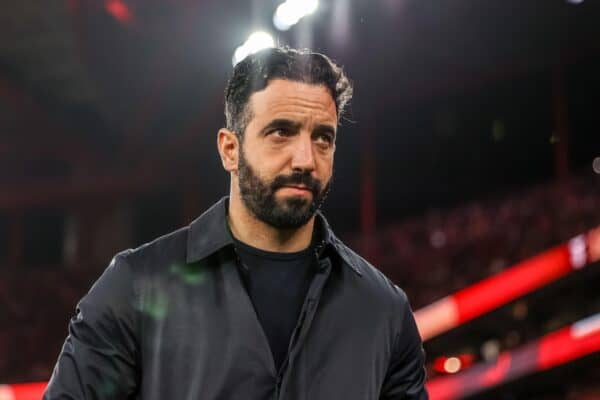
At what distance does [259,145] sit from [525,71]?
11.6 metres

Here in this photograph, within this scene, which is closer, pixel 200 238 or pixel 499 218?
pixel 200 238

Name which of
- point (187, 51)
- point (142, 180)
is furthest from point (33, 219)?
point (187, 51)

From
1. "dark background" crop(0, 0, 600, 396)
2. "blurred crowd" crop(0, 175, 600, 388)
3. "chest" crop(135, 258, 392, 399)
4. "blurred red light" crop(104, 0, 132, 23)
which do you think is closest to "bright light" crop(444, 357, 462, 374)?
"blurred crowd" crop(0, 175, 600, 388)

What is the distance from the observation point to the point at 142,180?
13.8 m

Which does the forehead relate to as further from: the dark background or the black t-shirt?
the dark background

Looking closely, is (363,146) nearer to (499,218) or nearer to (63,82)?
(499,218)

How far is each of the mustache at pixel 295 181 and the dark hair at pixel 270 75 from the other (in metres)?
0.16

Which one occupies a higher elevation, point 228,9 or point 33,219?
point 228,9

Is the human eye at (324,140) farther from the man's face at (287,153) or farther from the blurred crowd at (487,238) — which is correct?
the blurred crowd at (487,238)

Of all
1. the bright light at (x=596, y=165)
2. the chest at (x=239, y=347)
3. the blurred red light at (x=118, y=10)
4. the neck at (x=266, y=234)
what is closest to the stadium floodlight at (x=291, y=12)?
the blurred red light at (x=118, y=10)

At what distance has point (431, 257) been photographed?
29.7 feet

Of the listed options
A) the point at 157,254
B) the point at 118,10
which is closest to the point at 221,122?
the point at 118,10

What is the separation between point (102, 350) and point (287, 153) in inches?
20.7

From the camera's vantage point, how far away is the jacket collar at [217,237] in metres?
1.53
